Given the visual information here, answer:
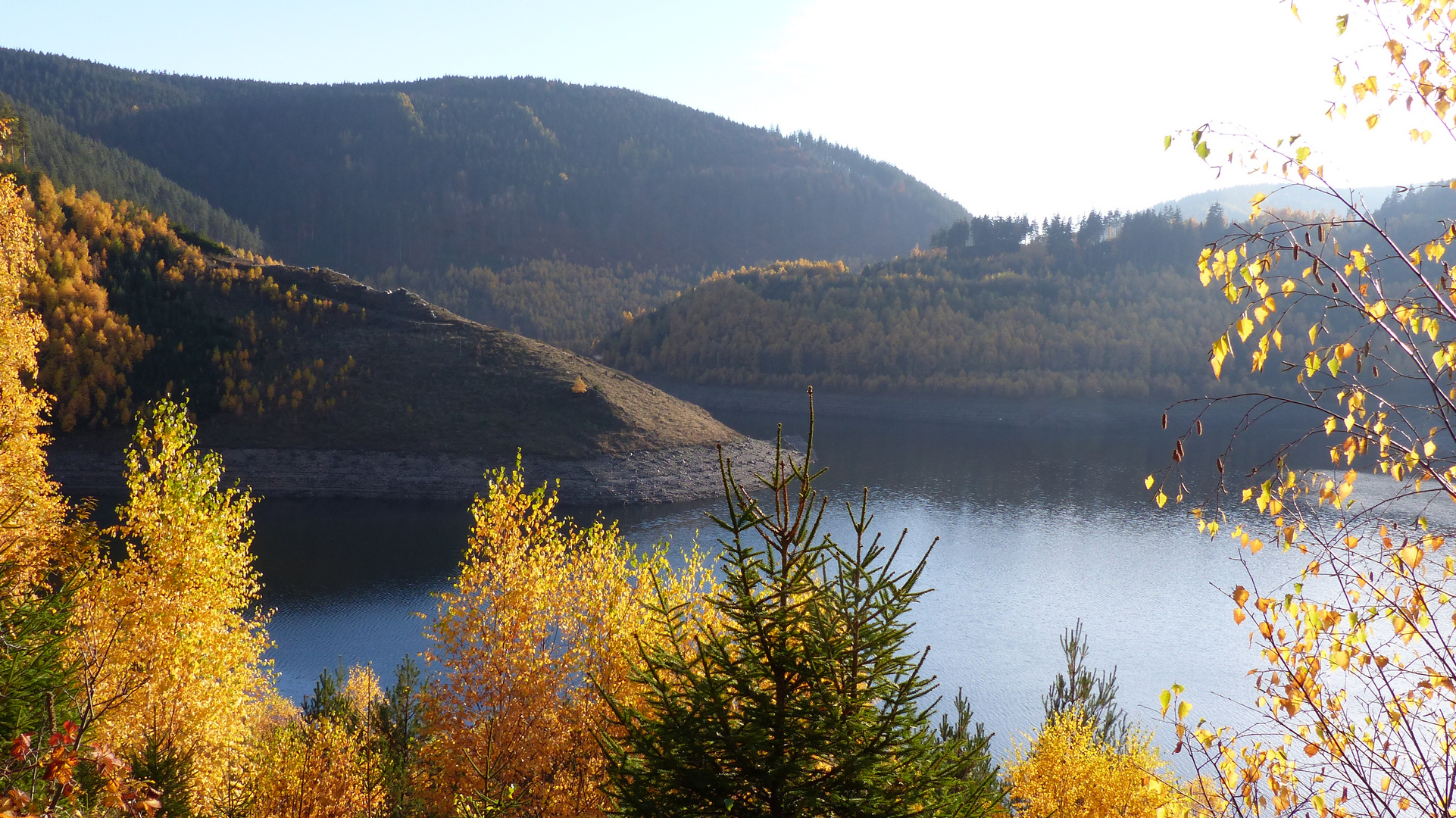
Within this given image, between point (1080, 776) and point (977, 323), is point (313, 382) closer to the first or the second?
point (1080, 776)

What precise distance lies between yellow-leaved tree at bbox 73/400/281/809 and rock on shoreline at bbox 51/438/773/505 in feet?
106

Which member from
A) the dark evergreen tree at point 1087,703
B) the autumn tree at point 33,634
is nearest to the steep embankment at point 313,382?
the dark evergreen tree at point 1087,703

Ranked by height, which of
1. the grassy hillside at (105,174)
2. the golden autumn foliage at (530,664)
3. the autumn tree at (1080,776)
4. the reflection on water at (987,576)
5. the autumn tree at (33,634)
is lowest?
the reflection on water at (987,576)

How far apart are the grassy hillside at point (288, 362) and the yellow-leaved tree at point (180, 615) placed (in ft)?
118

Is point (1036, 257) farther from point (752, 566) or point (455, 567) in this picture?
point (752, 566)

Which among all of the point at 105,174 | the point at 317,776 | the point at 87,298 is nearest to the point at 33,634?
the point at 317,776

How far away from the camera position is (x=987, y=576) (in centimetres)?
3788

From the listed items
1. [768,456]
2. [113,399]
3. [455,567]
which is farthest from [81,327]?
[768,456]

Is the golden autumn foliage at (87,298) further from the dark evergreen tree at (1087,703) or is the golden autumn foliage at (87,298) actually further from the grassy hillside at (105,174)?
the dark evergreen tree at (1087,703)

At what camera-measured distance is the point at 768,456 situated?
194ft

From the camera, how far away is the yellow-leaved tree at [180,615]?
14.8 m

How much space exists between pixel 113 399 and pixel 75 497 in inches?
361

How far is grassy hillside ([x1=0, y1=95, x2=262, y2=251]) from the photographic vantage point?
79.1 metres

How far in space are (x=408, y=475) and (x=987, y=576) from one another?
33.6 meters
